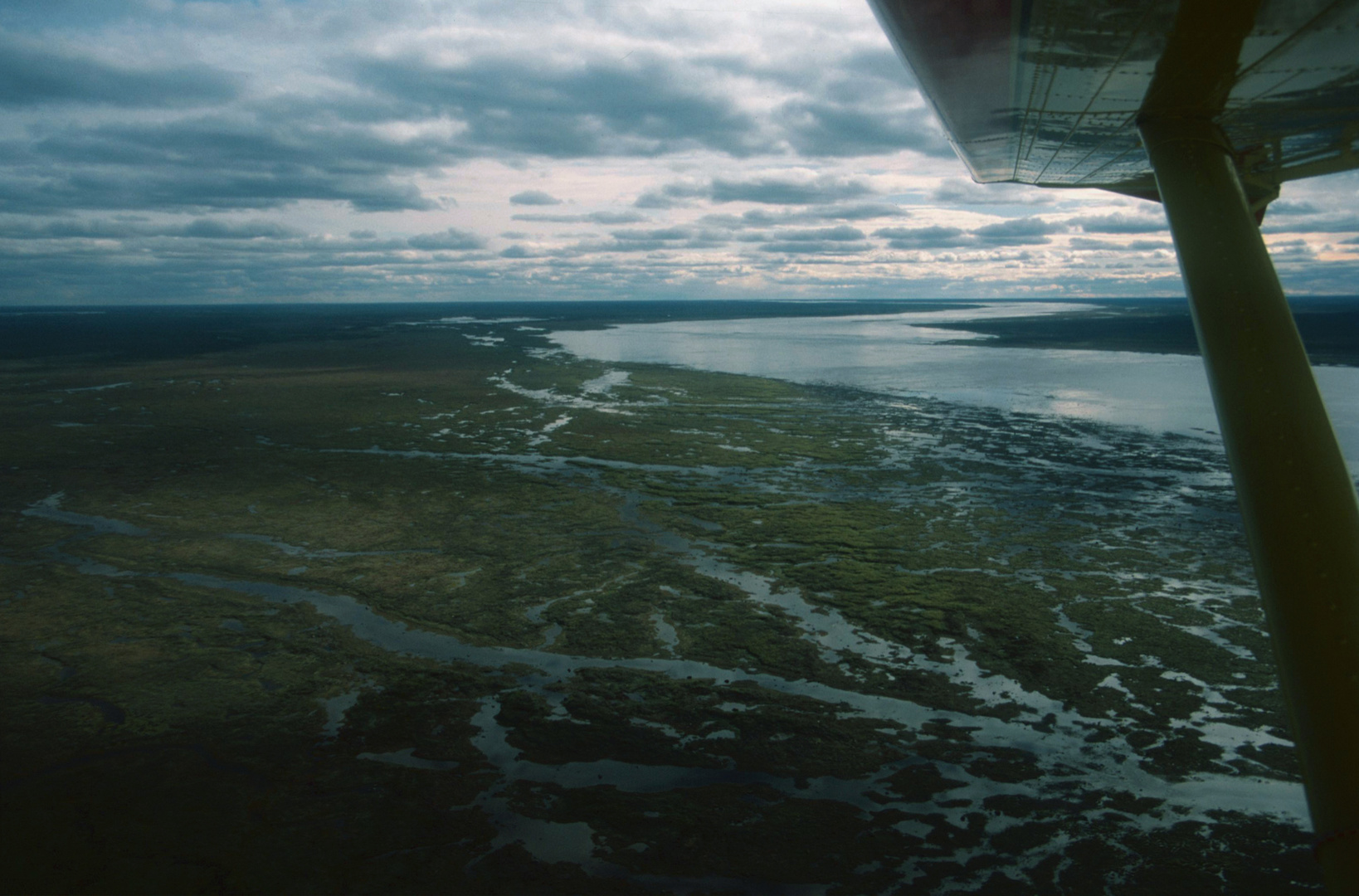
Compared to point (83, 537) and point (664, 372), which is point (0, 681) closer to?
point (83, 537)

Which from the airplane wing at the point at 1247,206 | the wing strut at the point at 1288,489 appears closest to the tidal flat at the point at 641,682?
the wing strut at the point at 1288,489

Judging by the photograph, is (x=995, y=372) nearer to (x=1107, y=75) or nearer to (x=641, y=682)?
(x=641, y=682)

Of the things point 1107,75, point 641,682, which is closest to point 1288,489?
point 1107,75

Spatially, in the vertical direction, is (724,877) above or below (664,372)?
below

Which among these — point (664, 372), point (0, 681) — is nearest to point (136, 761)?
point (0, 681)

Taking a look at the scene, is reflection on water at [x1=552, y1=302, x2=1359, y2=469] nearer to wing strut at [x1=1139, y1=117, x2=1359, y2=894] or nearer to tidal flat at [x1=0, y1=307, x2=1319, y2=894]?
tidal flat at [x1=0, y1=307, x2=1319, y2=894]

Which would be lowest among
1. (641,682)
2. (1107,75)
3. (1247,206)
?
(641,682)
